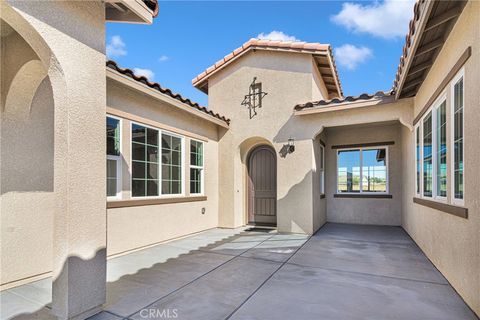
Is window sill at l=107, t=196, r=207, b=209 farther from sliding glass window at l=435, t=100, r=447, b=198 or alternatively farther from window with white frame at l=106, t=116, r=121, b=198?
sliding glass window at l=435, t=100, r=447, b=198

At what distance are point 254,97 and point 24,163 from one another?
21.7ft

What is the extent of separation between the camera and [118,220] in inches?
228

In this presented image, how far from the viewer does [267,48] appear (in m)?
8.77

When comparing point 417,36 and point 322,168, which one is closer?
point 417,36

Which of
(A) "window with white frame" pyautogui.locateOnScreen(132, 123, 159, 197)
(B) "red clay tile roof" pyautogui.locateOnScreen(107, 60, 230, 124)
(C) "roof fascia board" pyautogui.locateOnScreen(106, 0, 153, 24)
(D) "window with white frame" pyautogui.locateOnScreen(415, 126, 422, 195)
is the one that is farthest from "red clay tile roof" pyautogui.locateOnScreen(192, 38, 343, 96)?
(C) "roof fascia board" pyautogui.locateOnScreen(106, 0, 153, 24)

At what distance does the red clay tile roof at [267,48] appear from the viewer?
Answer: 8.23 m

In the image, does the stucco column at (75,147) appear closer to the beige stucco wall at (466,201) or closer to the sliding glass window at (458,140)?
the beige stucco wall at (466,201)

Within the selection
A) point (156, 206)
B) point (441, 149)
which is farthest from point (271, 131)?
point (441, 149)

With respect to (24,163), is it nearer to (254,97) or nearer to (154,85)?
(154,85)

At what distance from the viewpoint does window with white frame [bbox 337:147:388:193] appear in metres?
9.74

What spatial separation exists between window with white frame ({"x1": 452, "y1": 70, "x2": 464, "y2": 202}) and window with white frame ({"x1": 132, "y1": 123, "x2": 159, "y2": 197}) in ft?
20.6

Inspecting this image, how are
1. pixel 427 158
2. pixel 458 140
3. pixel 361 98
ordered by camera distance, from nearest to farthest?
pixel 458 140 → pixel 427 158 → pixel 361 98

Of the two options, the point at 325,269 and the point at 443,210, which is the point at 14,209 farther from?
the point at 443,210

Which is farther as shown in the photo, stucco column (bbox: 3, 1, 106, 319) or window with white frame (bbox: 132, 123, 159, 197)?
window with white frame (bbox: 132, 123, 159, 197)
